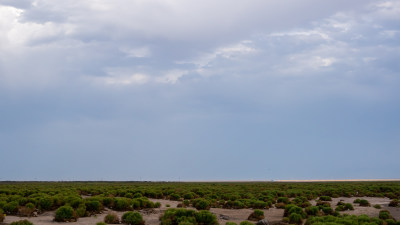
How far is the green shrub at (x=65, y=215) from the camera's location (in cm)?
2353

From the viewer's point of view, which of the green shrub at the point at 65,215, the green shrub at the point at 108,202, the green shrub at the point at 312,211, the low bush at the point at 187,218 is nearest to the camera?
the low bush at the point at 187,218

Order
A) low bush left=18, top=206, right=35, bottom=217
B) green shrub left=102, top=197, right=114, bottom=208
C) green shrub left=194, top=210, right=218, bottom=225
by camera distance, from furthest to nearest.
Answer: green shrub left=102, top=197, right=114, bottom=208 → low bush left=18, top=206, right=35, bottom=217 → green shrub left=194, top=210, right=218, bottom=225

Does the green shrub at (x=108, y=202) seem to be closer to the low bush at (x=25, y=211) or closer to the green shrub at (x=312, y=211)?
the low bush at (x=25, y=211)

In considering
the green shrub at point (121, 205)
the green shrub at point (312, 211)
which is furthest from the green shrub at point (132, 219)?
the green shrub at point (312, 211)

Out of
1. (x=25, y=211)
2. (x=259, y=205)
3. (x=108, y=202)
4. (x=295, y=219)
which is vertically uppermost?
(x=108, y=202)

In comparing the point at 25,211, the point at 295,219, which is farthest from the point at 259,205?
the point at 25,211

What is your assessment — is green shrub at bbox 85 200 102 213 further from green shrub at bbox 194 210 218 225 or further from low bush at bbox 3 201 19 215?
green shrub at bbox 194 210 218 225

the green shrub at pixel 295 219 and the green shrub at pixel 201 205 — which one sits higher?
the green shrub at pixel 201 205

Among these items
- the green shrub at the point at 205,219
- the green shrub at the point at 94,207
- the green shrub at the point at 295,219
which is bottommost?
the green shrub at the point at 295,219

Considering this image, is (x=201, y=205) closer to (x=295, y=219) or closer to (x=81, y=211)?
(x=295, y=219)

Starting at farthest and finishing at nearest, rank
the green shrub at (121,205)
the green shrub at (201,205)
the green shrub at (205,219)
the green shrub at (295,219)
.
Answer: the green shrub at (201,205) < the green shrub at (121,205) < the green shrub at (295,219) < the green shrub at (205,219)

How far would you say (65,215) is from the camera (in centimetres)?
2369

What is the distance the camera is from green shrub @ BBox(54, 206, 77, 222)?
77.2 feet

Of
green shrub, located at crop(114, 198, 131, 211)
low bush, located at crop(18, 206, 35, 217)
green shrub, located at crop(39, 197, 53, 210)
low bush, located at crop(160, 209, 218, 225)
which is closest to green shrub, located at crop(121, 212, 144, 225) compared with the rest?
low bush, located at crop(160, 209, 218, 225)
